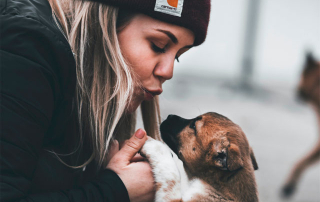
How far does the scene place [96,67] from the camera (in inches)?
57.9

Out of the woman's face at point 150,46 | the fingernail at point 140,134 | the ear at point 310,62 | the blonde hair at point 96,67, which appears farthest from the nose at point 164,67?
the ear at point 310,62

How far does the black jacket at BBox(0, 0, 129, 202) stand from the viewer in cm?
100

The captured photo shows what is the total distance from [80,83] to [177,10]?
1.91 ft

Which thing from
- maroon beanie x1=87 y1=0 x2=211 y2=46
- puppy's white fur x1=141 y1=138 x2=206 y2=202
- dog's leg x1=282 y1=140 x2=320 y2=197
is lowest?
dog's leg x1=282 y1=140 x2=320 y2=197

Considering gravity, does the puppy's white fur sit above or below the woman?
below

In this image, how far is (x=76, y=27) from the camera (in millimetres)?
1381

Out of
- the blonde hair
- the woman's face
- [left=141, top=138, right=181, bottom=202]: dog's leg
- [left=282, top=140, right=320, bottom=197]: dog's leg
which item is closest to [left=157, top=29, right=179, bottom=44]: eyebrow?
the woman's face

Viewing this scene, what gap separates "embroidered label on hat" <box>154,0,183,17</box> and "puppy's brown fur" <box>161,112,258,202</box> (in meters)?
0.80

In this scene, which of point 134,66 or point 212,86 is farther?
point 212,86

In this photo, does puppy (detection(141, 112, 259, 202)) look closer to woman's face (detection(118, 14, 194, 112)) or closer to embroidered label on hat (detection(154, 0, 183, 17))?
woman's face (detection(118, 14, 194, 112))

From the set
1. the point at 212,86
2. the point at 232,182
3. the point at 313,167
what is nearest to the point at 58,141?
the point at 232,182

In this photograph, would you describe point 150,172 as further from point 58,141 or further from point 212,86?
point 212,86

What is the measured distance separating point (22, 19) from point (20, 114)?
0.33 m

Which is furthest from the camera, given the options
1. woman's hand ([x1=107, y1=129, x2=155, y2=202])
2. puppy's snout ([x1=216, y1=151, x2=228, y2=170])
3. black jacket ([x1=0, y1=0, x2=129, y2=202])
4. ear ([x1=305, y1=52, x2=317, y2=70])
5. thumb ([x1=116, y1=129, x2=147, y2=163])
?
ear ([x1=305, y1=52, x2=317, y2=70])
